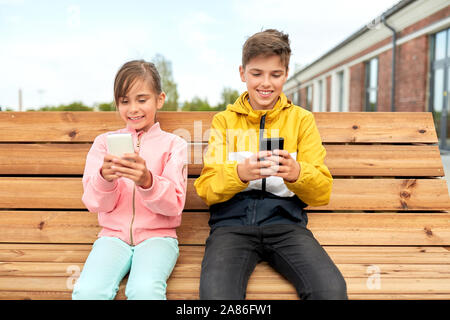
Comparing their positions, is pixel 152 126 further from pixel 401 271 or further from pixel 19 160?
pixel 401 271

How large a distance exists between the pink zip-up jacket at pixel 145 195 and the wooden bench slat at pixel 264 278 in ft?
0.77

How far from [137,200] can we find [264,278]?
0.71 m

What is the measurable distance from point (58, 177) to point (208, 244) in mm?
1136

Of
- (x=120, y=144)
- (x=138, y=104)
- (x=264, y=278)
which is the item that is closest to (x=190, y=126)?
(x=138, y=104)

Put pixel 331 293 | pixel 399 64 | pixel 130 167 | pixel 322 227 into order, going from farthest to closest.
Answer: pixel 399 64
pixel 322 227
pixel 130 167
pixel 331 293

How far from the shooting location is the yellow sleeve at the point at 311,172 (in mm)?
1852

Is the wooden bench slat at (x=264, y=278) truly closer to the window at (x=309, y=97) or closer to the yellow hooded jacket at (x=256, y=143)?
the yellow hooded jacket at (x=256, y=143)

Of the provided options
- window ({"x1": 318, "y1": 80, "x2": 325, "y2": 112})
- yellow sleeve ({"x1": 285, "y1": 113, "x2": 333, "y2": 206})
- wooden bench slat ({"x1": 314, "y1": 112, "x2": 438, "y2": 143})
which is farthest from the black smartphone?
window ({"x1": 318, "y1": 80, "x2": 325, "y2": 112})

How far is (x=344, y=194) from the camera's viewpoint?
2459 mm

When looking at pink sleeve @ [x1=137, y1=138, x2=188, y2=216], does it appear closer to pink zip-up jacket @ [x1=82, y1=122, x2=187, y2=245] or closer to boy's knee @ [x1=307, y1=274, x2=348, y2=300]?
pink zip-up jacket @ [x1=82, y1=122, x2=187, y2=245]

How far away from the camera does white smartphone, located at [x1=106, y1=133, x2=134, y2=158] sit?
5.49 feet

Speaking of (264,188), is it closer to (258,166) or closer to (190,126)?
(258,166)

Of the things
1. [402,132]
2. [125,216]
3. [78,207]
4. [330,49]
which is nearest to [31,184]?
[78,207]

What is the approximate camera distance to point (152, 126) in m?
2.14
